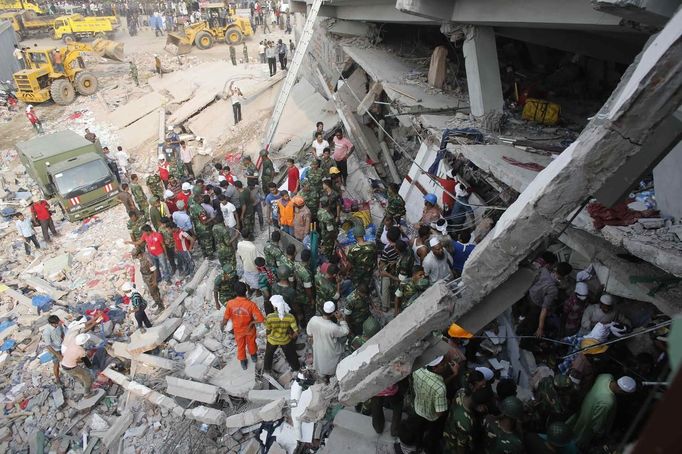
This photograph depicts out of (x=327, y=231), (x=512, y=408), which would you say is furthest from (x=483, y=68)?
(x=512, y=408)

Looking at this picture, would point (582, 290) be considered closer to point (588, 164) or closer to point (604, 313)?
point (604, 313)

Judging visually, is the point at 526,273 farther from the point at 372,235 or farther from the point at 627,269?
the point at 372,235

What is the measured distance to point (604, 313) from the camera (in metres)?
5.13

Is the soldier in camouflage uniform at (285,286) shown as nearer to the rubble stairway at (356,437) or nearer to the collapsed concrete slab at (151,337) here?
the rubble stairway at (356,437)

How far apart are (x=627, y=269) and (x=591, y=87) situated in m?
6.46

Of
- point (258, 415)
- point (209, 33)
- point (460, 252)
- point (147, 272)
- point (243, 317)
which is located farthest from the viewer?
point (209, 33)

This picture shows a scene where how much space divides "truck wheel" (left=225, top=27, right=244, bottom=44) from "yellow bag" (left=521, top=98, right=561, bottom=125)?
77.9ft

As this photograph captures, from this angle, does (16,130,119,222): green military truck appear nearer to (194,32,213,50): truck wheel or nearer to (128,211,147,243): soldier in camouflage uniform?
(128,211,147,243): soldier in camouflage uniform

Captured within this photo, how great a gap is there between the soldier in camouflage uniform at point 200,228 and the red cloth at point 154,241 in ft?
2.34

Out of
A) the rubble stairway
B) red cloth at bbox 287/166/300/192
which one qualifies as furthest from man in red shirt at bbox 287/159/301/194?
the rubble stairway

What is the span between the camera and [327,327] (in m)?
5.46

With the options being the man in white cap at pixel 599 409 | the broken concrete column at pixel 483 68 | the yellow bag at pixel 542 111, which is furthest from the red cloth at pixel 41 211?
the man in white cap at pixel 599 409

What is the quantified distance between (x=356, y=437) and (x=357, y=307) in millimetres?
1593

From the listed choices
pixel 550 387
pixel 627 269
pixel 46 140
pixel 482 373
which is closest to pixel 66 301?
pixel 46 140
